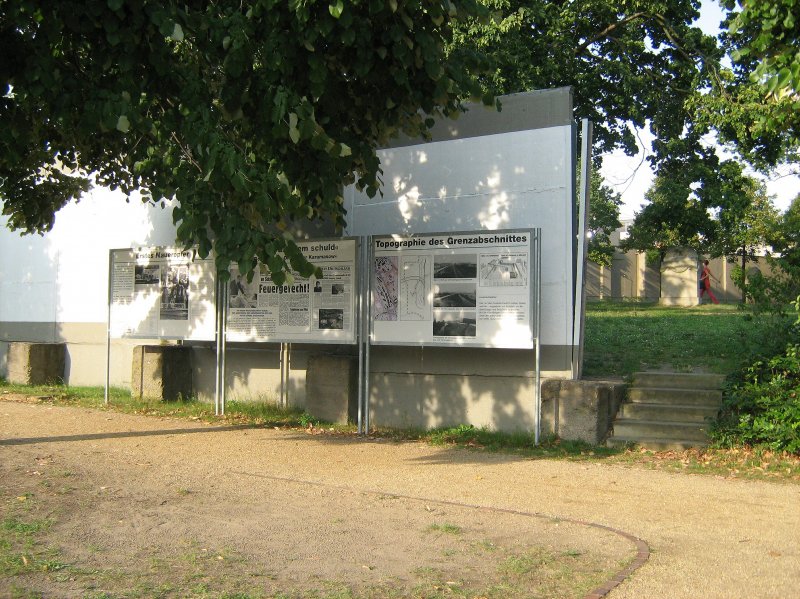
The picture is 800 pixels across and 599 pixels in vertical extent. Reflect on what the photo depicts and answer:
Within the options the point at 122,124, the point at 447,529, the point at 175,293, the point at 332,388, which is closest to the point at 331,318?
the point at 332,388

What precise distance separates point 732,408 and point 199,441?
625 centimetres

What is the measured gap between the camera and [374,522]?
6840 millimetres

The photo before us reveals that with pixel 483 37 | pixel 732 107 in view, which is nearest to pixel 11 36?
pixel 483 37

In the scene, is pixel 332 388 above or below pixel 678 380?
below

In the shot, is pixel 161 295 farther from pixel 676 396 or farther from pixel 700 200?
pixel 700 200

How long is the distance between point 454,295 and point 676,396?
286cm

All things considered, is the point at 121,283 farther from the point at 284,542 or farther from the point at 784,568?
the point at 784,568

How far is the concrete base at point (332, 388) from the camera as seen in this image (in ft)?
38.4

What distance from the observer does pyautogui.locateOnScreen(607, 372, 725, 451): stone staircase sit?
31.9 ft

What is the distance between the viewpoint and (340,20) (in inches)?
285

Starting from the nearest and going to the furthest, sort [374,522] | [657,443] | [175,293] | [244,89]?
1. [374,522]
2. [244,89]
3. [657,443]
4. [175,293]

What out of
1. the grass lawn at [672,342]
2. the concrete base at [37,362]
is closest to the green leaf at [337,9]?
the grass lawn at [672,342]

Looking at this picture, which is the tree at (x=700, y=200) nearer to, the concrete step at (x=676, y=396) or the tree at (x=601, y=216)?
the concrete step at (x=676, y=396)

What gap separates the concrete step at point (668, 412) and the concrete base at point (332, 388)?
352 cm
